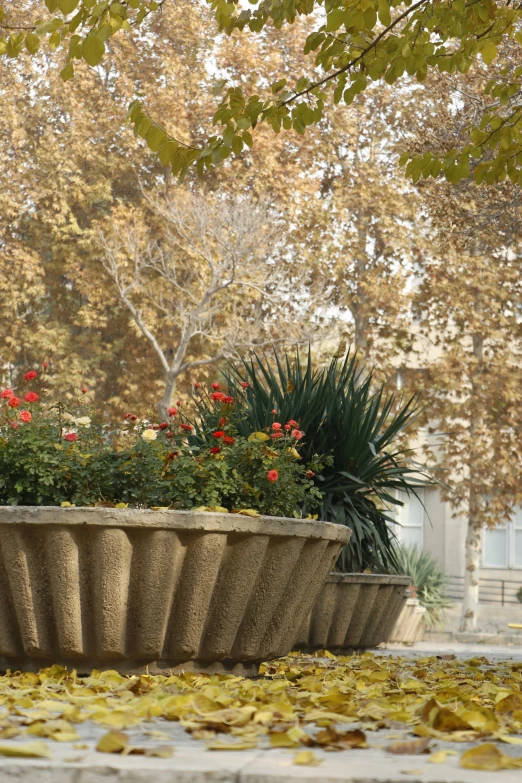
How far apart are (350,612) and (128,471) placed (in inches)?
109

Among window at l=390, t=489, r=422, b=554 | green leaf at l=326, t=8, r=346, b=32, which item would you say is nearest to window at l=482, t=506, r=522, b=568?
window at l=390, t=489, r=422, b=554

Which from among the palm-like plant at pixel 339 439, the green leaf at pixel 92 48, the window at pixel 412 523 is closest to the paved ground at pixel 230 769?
the green leaf at pixel 92 48

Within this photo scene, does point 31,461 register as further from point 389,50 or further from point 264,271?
point 264,271

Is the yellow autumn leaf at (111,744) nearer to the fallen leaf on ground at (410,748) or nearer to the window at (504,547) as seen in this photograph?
the fallen leaf on ground at (410,748)

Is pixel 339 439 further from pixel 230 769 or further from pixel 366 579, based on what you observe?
pixel 230 769

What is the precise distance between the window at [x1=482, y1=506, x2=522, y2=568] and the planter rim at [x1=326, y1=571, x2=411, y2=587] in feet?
71.7

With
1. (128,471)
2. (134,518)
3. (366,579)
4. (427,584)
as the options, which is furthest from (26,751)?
(427,584)

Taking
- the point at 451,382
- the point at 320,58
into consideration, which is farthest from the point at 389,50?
the point at 451,382

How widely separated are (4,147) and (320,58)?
17.8 meters

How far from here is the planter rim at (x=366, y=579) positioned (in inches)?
249

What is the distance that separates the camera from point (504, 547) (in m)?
28.3

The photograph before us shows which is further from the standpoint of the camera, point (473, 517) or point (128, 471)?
point (473, 517)

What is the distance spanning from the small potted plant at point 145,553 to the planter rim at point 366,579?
1523 mm

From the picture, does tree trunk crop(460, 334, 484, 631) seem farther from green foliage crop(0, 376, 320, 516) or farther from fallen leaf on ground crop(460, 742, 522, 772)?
fallen leaf on ground crop(460, 742, 522, 772)
